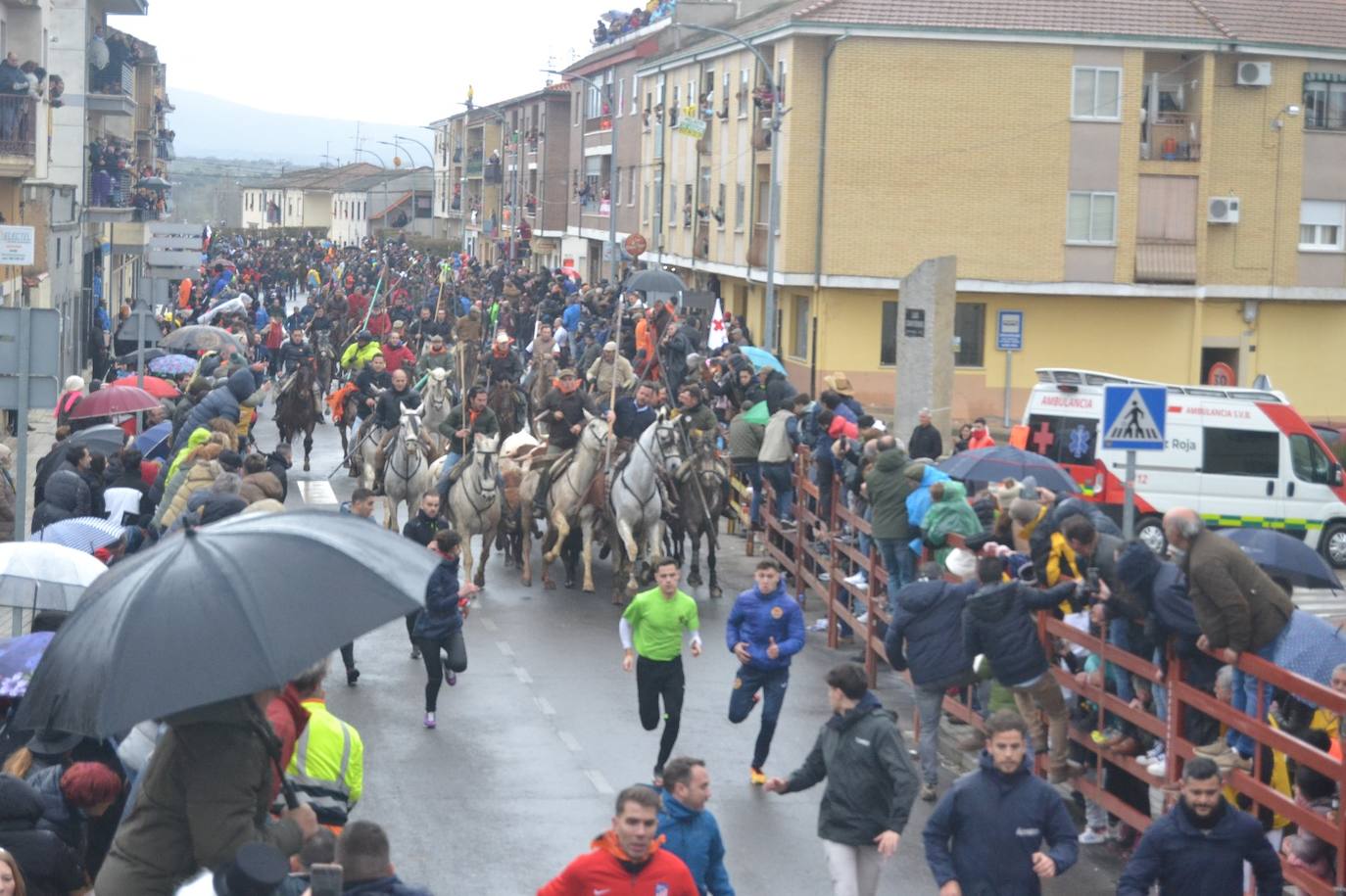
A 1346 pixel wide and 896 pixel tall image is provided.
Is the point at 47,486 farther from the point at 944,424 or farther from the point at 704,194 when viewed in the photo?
the point at 704,194

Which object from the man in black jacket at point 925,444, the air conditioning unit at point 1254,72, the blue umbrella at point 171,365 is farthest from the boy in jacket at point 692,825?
the air conditioning unit at point 1254,72

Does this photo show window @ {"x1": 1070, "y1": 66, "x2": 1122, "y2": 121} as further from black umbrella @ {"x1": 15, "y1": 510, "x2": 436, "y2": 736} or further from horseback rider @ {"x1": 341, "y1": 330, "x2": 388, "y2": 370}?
black umbrella @ {"x1": 15, "y1": 510, "x2": 436, "y2": 736}

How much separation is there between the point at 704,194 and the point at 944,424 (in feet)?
94.3

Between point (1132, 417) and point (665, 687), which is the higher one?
point (1132, 417)

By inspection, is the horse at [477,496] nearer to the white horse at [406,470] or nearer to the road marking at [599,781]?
the white horse at [406,470]

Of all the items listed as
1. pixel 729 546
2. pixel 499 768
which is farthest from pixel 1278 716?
pixel 729 546

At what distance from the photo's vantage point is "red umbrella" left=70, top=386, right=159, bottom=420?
21.0 metres

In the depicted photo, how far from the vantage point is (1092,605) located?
1193 centimetres

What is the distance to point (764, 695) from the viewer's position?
1305 cm

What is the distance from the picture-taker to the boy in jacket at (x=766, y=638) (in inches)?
508


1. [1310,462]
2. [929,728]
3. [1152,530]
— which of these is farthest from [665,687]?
[1310,462]

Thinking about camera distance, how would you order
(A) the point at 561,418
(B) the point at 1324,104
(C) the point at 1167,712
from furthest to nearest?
1. (B) the point at 1324,104
2. (A) the point at 561,418
3. (C) the point at 1167,712

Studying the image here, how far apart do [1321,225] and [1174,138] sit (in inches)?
155

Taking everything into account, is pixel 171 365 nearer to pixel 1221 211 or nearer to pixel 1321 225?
pixel 1221 211
